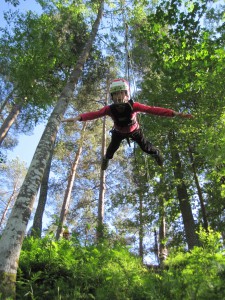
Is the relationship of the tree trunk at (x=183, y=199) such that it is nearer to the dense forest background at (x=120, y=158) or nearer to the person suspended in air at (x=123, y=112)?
the dense forest background at (x=120, y=158)

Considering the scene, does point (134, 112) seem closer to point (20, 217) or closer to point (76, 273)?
point (20, 217)

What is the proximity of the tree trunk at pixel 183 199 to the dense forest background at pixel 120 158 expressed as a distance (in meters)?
0.04

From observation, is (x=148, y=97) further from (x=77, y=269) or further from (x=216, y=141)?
(x=77, y=269)

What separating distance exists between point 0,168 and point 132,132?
25515 mm

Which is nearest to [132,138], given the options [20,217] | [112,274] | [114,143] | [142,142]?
[142,142]

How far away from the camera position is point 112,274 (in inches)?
152

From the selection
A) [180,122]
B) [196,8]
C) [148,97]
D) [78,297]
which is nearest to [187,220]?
[180,122]

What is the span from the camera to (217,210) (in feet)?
39.8

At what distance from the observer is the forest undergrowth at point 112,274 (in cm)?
259

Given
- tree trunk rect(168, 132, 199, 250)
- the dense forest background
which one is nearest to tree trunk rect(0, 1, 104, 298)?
the dense forest background

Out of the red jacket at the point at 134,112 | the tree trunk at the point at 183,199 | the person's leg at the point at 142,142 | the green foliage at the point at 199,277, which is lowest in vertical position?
the green foliage at the point at 199,277

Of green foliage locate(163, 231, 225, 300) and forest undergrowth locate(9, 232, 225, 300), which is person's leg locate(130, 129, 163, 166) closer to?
forest undergrowth locate(9, 232, 225, 300)

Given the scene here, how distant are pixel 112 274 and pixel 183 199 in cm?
852

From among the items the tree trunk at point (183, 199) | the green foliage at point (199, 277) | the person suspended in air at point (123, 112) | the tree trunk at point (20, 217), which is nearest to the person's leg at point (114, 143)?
the person suspended in air at point (123, 112)
